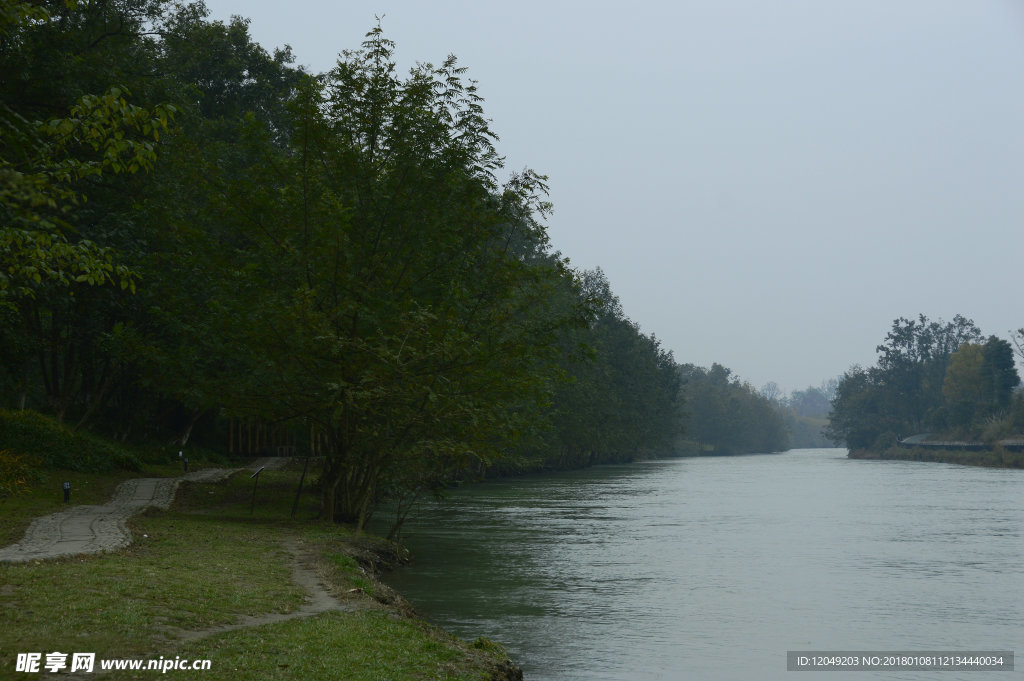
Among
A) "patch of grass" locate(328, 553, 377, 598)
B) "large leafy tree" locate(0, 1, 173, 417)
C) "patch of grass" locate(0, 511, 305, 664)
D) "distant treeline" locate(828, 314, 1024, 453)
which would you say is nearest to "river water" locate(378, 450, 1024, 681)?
"patch of grass" locate(328, 553, 377, 598)

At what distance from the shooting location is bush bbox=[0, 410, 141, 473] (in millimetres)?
29234

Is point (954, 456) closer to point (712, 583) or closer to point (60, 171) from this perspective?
point (712, 583)

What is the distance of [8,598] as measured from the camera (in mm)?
11492

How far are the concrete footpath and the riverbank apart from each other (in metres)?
93.8

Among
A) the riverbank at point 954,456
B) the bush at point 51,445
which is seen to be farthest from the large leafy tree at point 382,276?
the riverbank at point 954,456

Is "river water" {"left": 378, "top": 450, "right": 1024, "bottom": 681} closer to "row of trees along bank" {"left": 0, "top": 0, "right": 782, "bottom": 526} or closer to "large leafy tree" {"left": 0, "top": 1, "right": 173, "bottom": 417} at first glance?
"row of trees along bank" {"left": 0, "top": 0, "right": 782, "bottom": 526}

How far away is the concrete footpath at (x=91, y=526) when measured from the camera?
1588cm

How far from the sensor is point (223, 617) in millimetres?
12062

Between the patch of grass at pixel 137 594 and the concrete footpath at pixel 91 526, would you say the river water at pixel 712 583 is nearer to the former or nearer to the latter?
the patch of grass at pixel 137 594

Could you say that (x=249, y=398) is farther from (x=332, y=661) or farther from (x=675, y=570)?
(x=332, y=661)

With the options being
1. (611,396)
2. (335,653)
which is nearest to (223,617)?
(335,653)

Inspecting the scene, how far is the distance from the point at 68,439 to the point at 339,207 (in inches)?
613

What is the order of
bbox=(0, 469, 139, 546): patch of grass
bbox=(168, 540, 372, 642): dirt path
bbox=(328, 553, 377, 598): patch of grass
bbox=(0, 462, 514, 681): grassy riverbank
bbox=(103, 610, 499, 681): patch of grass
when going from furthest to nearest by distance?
bbox=(0, 469, 139, 546): patch of grass < bbox=(328, 553, 377, 598): patch of grass < bbox=(168, 540, 372, 642): dirt path < bbox=(0, 462, 514, 681): grassy riverbank < bbox=(103, 610, 499, 681): patch of grass

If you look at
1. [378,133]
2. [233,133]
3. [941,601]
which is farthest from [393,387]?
[233,133]
